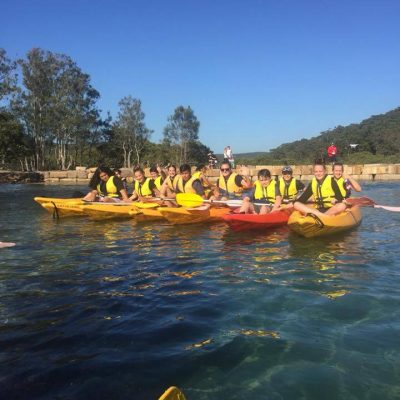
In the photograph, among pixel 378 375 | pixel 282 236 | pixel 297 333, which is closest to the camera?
pixel 378 375

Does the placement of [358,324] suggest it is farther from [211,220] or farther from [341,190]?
[211,220]

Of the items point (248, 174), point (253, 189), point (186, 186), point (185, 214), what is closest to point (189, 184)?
point (186, 186)

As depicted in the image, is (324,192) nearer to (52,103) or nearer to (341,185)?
(341,185)

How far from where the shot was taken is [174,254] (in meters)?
6.70

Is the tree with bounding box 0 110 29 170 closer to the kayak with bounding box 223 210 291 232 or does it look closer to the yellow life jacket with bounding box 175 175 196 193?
the yellow life jacket with bounding box 175 175 196 193

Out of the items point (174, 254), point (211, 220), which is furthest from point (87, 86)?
point (174, 254)

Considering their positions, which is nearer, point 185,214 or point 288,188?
point 185,214

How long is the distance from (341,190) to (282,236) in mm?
1460

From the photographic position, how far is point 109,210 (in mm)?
10234

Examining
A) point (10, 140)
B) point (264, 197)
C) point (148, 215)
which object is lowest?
point (148, 215)

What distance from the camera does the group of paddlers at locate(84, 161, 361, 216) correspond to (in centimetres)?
822

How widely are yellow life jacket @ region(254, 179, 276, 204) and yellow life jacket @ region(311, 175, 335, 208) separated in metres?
1.05

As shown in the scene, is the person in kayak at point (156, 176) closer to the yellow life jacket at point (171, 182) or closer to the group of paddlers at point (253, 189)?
the group of paddlers at point (253, 189)

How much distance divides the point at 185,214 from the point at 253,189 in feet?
5.34
